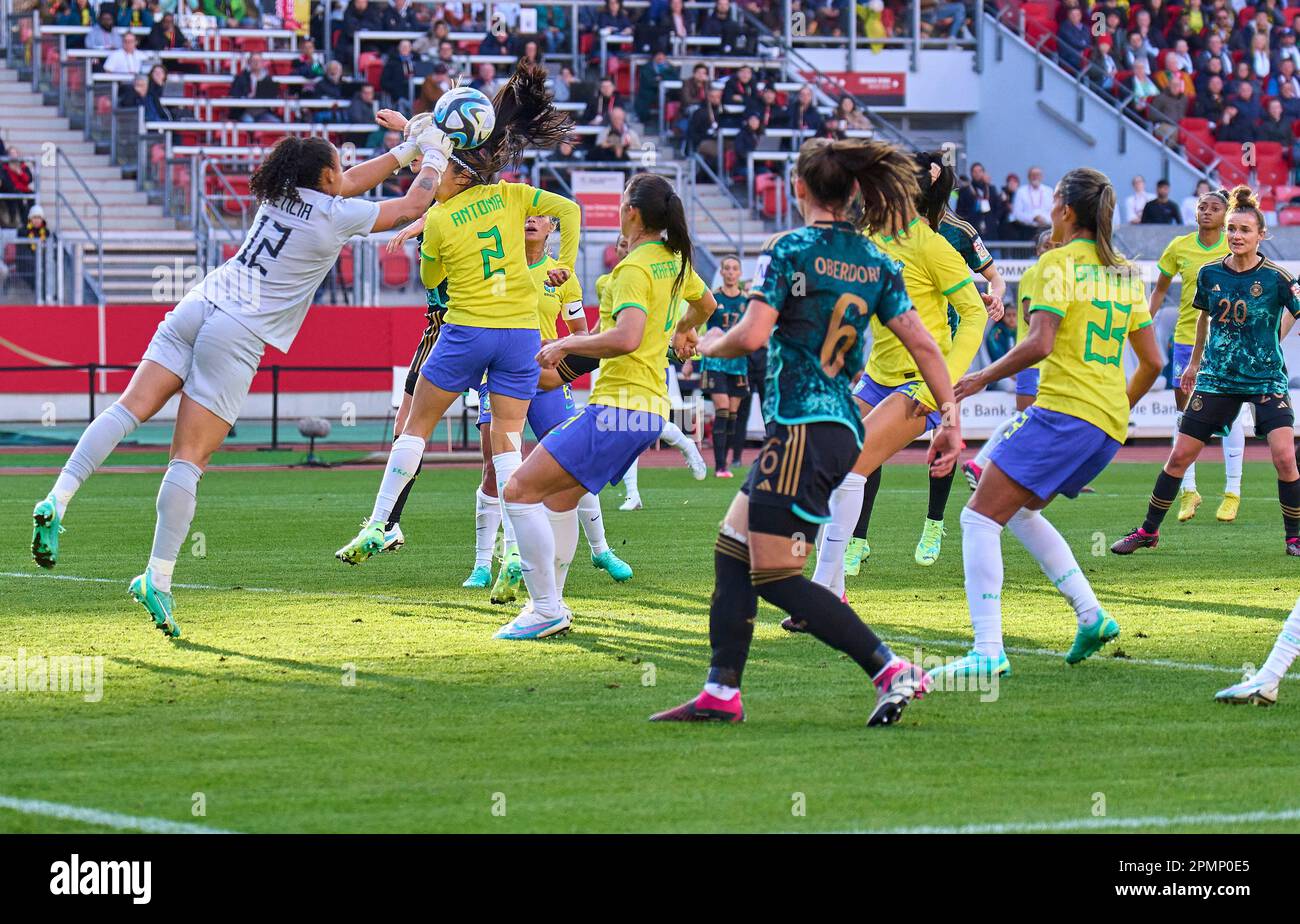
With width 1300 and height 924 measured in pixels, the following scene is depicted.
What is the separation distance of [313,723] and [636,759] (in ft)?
4.24

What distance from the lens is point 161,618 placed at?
8.45m

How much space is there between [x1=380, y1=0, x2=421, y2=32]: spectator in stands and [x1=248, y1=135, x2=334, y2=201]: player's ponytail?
→ 78.8ft

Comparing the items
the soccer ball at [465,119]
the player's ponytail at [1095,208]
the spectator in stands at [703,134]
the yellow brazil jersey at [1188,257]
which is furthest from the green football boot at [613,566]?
the spectator in stands at [703,134]

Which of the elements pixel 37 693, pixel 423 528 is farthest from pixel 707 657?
pixel 423 528

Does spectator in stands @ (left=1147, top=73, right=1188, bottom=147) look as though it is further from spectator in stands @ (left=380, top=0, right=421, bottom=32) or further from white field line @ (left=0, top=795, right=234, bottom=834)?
white field line @ (left=0, top=795, right=234, bottom=834)

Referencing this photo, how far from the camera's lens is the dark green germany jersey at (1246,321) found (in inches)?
490

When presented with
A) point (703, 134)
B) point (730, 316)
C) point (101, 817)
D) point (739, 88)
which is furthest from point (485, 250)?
point (739, 88)

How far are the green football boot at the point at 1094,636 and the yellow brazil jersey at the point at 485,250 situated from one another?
338cm

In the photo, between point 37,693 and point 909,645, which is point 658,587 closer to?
point 909,645

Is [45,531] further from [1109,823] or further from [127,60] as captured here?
[127,60]

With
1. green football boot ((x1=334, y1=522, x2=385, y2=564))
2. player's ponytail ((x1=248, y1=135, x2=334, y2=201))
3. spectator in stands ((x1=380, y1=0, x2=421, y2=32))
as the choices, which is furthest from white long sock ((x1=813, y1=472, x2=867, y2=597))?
spectator in stands ((x1=380, y1=0, x2=421, y2=32))

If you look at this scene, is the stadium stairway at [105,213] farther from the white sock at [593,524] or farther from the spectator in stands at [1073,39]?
the spectator in stands at [1073,39]

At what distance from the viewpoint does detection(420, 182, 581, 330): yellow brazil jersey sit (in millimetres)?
9508

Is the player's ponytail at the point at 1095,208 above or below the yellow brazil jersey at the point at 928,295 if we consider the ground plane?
above
